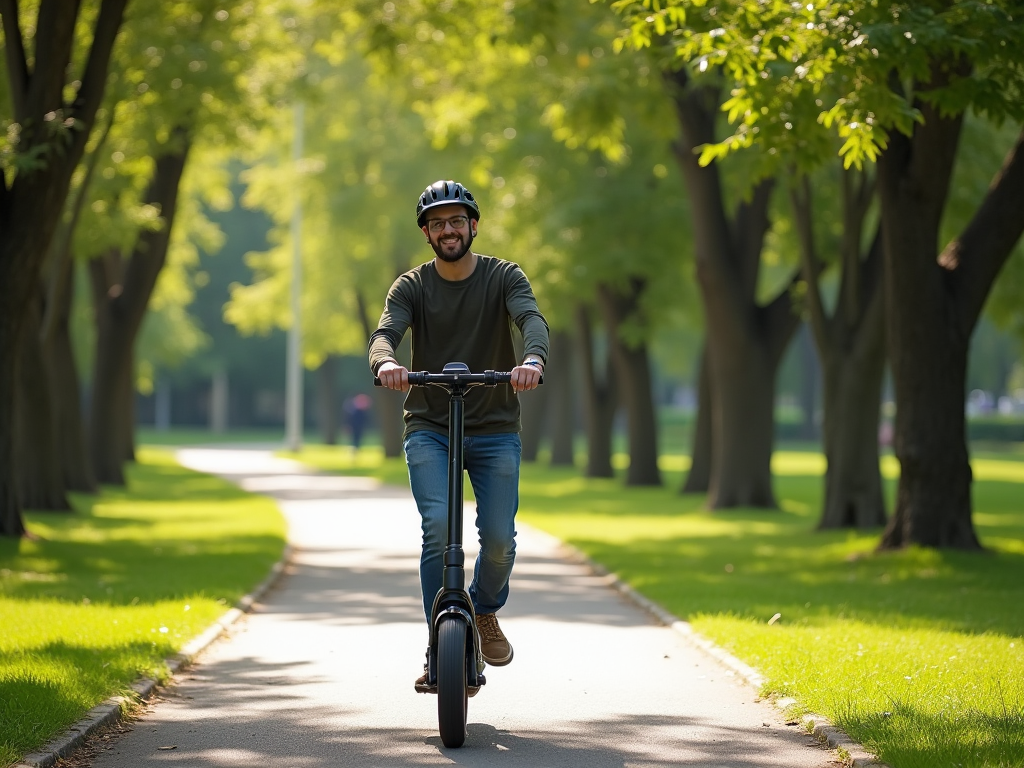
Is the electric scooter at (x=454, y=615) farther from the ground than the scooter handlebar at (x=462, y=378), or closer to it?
closer to it

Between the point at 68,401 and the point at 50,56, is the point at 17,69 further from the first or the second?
the point at 68,401

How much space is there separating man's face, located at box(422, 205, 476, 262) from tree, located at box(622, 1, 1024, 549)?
4.42 m

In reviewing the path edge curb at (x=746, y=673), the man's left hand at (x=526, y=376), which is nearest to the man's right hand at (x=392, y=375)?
the man's left hand at (x=526, y=376)

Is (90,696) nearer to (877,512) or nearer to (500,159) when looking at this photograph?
(877,512)

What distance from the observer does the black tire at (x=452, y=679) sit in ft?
21.0

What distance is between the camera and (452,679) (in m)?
6.41

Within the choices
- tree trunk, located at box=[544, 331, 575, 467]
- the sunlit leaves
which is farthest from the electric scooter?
tree trunk, located at box=[544, 331, 575, 467]

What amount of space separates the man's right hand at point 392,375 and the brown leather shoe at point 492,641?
1359 millimetres

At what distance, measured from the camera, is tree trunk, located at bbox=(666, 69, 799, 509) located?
22.7 metres

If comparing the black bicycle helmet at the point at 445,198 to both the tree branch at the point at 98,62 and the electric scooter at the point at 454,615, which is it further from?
the tree branch at the point at 98,62

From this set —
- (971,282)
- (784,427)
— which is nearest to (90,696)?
(971,282)

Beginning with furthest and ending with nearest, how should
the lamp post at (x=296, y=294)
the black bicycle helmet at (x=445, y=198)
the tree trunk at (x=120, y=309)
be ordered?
1. the lamp post at (x=296, y=294)
2. the tree trunk at (x=120, y=309)
3. the black bicycle helmet at (x=445, y=198)

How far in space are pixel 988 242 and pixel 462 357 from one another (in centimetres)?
914

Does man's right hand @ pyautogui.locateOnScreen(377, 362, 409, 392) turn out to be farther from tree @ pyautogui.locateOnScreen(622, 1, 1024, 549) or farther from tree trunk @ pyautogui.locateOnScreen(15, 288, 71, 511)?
tree trunk @ pyautogui.locateOnScreen(15, 288, 71, 511)
